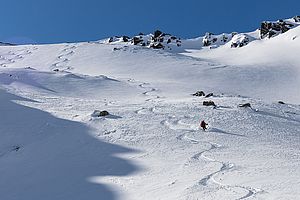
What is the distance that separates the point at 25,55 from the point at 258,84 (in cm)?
3433

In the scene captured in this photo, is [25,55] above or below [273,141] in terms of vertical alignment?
above

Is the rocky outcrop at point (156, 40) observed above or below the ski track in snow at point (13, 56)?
above

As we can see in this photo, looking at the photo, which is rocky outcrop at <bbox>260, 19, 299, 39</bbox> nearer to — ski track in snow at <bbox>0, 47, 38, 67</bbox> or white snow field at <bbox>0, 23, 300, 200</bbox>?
ski track in snow at <bbox>0, 47, 38, 67</bbox>

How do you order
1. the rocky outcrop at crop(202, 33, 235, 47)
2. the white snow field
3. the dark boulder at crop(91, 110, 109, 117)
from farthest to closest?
the rocky outcrop at crop(202, 33, 235, 47) < the dark boulder at crop(91, 110, 109, 117) < the white snow field

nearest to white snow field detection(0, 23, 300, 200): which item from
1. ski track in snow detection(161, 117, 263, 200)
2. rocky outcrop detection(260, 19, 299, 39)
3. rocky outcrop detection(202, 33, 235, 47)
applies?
ski track in snow detection(161, 117, 263, 200)

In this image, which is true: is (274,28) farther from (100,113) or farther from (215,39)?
(100,113)

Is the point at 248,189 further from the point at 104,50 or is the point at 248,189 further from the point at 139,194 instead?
the point at 104,50

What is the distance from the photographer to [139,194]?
930 cm

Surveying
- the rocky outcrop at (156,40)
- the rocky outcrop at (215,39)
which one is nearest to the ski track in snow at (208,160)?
the rocky outcrop at (156,40)

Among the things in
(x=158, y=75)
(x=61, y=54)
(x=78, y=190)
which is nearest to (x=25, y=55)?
(x=61, y=54)

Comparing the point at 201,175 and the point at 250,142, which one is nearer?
the point at 201,175

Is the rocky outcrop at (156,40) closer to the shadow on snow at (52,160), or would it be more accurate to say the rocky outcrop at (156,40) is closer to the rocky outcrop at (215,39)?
the rocky outcrop at (215,39)

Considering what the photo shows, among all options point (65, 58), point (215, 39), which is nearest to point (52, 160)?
point (65, 58)

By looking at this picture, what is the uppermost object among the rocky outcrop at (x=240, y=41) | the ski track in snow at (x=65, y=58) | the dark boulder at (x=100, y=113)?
the rocky outcrop at (x=240, y=41)
